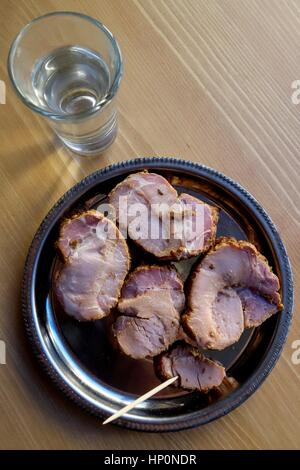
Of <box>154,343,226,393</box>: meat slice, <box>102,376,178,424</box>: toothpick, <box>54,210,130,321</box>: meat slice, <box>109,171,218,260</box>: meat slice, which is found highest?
<box>109,171,218,260</box>: meat slice

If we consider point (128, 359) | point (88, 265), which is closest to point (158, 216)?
point (88, 265)

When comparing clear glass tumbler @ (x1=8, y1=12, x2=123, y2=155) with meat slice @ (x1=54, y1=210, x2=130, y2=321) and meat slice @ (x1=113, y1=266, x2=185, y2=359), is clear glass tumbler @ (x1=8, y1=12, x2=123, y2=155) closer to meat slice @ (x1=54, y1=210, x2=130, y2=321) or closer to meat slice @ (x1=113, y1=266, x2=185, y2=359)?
meat slice @ (x1=54, y1=210, x2=130, y2=321)

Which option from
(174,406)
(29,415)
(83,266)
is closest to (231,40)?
(83,266)

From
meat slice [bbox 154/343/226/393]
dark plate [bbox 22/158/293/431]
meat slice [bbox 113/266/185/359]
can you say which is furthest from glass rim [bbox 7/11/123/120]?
meat slice [bbox 154/343/226/393]

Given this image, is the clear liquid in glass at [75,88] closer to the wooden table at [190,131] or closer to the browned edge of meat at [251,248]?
the wooden table at [190,131]

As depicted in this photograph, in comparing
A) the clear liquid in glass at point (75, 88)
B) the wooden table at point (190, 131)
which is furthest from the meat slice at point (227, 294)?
the clear liquid in glass at point (75, 88)

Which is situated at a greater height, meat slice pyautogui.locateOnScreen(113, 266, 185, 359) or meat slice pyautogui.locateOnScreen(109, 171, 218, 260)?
meat slice pyautogui.locateOnScreen(109, 171, 218, 260)

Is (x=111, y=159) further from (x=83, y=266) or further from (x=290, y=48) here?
(x=290, y=48)
